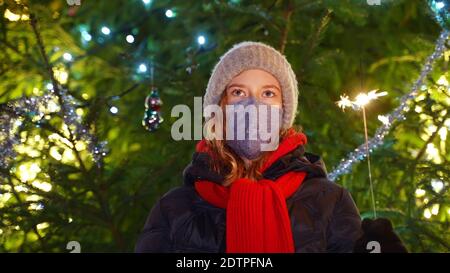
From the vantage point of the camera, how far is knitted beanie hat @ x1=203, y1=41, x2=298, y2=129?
2.74 m

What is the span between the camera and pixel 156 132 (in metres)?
3.95

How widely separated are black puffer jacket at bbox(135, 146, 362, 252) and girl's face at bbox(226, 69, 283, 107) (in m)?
0.24

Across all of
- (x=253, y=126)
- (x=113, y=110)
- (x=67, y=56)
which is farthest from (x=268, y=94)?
(x=67, y=56)

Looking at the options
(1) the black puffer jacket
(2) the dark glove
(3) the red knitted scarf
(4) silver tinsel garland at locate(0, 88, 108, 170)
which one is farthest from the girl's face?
(4) silver tinsel garland at locate(0, 88, 108, 170)

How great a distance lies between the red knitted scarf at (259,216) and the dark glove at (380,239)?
264 millimetres

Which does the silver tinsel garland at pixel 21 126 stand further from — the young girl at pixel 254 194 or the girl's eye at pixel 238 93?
the girl's eye at pixel 238 93

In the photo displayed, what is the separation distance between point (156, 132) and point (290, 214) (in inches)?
62.7

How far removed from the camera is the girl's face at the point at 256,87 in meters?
2.71

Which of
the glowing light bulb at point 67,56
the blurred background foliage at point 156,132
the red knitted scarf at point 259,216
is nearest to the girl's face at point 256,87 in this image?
the red knitted scarf at point 259,216

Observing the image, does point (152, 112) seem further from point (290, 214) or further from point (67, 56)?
point (290, 214)

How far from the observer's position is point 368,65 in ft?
15.6

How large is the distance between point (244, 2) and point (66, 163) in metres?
1.59

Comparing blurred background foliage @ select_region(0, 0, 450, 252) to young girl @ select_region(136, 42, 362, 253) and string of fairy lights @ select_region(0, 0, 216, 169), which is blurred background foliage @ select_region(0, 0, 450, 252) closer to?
string of fairy lights @ select_region(0, 0, 216, 169)
